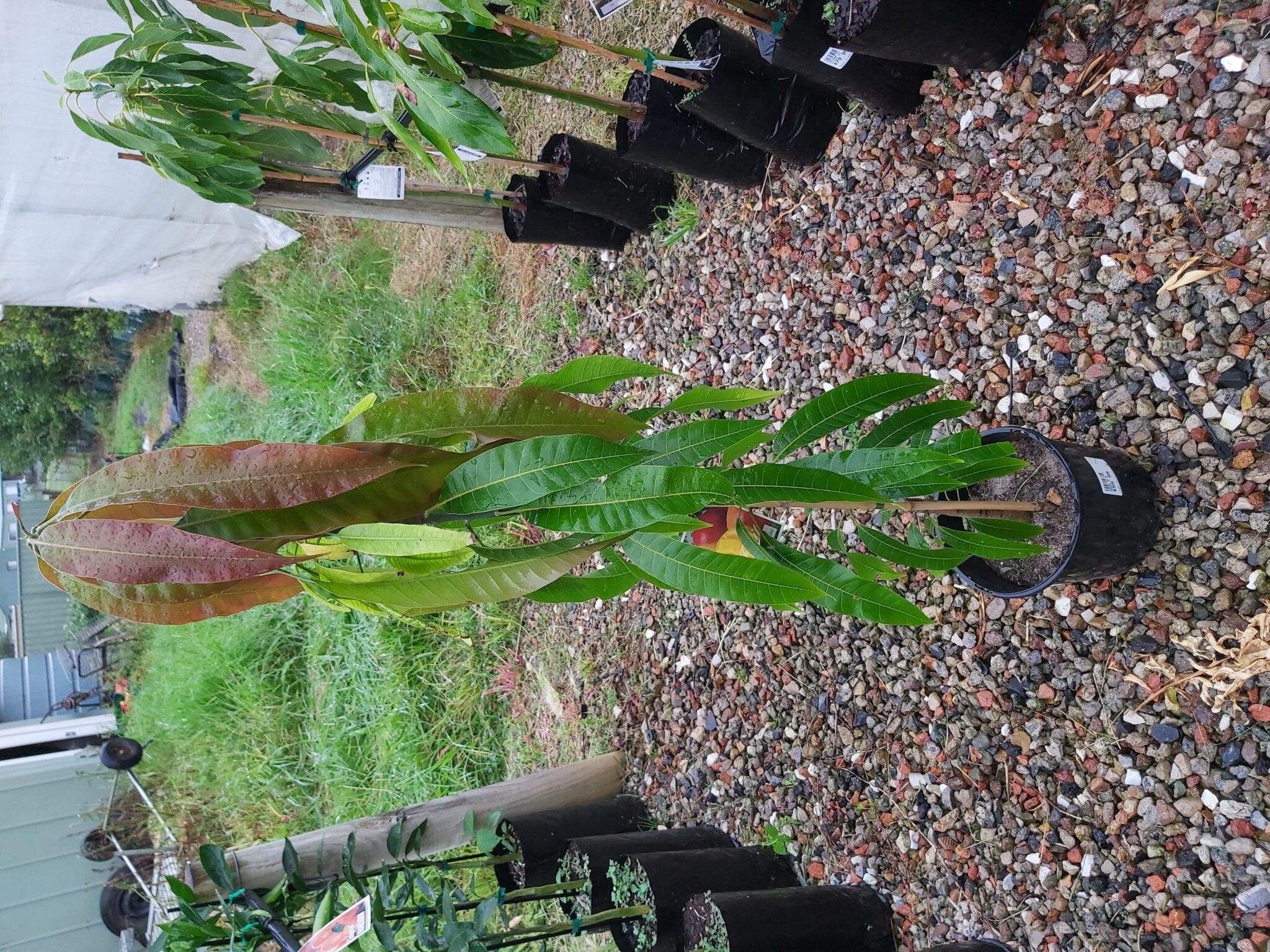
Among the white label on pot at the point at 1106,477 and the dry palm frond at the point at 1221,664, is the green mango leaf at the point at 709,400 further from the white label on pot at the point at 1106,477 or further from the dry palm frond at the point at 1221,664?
the dry palm frond at the point at 1221,664

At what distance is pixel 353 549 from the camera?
911 millimetres

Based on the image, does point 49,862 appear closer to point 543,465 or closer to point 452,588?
point 452,588

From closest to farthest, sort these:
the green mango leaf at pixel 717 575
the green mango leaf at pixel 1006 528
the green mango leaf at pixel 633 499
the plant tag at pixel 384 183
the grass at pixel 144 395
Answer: the green mango leaf at pixel 633 499 < the green mango leaf at pixel 717 575 < the green mango leaf at pixel 1006 528 < the plant tag at pixel 384 183 < the grass at pixel 144 395

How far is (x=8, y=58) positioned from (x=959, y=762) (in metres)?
3.47

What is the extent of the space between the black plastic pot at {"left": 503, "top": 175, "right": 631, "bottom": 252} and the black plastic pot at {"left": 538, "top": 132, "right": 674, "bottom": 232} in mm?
46

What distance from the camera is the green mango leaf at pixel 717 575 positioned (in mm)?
1032

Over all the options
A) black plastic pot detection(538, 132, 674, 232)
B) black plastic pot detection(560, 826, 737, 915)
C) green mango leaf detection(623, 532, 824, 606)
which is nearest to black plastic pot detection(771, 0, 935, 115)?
black plastic pot detection(538, 132, 674, 232)

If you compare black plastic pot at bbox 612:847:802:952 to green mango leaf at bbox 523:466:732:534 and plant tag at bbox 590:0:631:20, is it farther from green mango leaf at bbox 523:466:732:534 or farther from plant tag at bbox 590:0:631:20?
plant tag at bbox 590:0:631:20

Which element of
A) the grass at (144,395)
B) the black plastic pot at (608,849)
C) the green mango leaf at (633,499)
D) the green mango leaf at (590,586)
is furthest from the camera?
the grass at (144,395)

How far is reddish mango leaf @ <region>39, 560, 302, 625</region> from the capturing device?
0.81 meters

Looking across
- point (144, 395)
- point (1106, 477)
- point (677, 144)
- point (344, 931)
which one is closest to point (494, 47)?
point (677, 144)

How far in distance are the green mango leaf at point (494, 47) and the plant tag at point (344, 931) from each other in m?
1.54

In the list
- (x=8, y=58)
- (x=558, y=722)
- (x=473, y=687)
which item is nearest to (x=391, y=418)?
(x=558, y=722)

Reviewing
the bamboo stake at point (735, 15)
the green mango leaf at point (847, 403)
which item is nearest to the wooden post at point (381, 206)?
the bamboo stake at point (735, 15)
